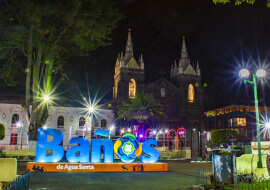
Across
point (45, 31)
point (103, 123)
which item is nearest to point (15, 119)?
point (103, 123)

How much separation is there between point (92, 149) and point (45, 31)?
10.5 m

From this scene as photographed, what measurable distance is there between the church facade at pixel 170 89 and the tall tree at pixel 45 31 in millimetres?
27317

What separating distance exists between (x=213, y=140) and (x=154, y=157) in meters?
21.0

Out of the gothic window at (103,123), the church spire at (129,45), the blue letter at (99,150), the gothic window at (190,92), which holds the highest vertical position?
the church spire at (129,45)

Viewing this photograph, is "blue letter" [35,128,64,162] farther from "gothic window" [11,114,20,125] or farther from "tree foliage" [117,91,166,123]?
"gothic window" [11,114,20,125]

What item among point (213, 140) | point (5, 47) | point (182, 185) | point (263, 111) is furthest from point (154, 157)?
point (263, 111)

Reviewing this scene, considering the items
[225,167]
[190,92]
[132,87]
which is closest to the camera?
[225,167]

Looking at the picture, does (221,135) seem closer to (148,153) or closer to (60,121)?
(148,153)

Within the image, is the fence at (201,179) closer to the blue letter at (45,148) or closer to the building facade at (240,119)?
the blue letter at (45,148)

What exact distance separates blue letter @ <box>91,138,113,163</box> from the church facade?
33.1 meters

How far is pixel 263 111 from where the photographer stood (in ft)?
227

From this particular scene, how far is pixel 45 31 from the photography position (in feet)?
68.7

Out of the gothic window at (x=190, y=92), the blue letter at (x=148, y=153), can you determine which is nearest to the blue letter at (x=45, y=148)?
the blue letter at (x=148, y=153)

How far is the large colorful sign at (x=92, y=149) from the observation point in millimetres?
15445
